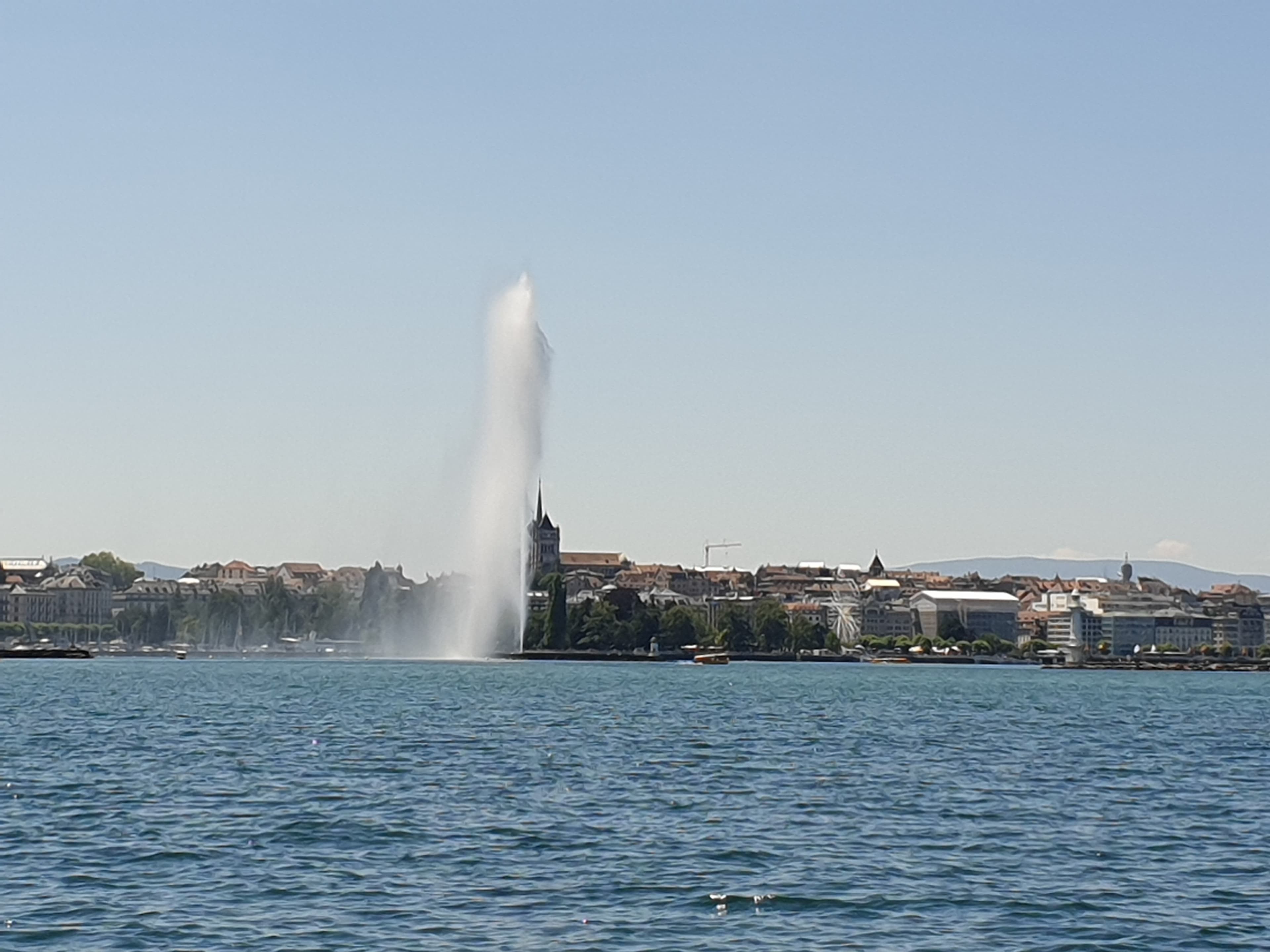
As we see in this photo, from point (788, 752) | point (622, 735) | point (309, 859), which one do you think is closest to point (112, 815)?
point (309, 859)

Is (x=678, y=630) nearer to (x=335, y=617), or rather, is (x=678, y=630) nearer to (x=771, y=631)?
(x=771, y=631)

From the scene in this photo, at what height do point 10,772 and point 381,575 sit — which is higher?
point 381,575

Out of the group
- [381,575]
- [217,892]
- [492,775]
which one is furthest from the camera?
[381,575]

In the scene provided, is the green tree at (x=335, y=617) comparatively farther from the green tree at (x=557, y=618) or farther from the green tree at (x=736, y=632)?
the green tree at (x=557, y=618)

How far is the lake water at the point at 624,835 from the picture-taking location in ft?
57.5

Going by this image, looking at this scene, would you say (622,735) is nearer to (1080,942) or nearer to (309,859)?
(309,859)

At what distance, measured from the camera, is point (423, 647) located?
497 feet

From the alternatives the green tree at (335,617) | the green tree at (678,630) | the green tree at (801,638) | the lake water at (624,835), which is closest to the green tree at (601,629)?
the green tree at (678,630)

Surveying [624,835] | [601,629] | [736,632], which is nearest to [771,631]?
[736,632]

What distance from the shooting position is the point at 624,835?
23516 millimetres

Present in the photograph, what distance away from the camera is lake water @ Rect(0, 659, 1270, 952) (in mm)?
17516

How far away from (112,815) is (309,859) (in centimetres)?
490

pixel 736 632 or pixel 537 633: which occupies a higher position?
pixel 736 632

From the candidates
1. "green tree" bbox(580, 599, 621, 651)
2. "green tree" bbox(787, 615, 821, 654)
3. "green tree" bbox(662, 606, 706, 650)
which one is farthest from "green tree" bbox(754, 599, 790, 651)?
"green tree" bbox(580, 599, 621, 651)
